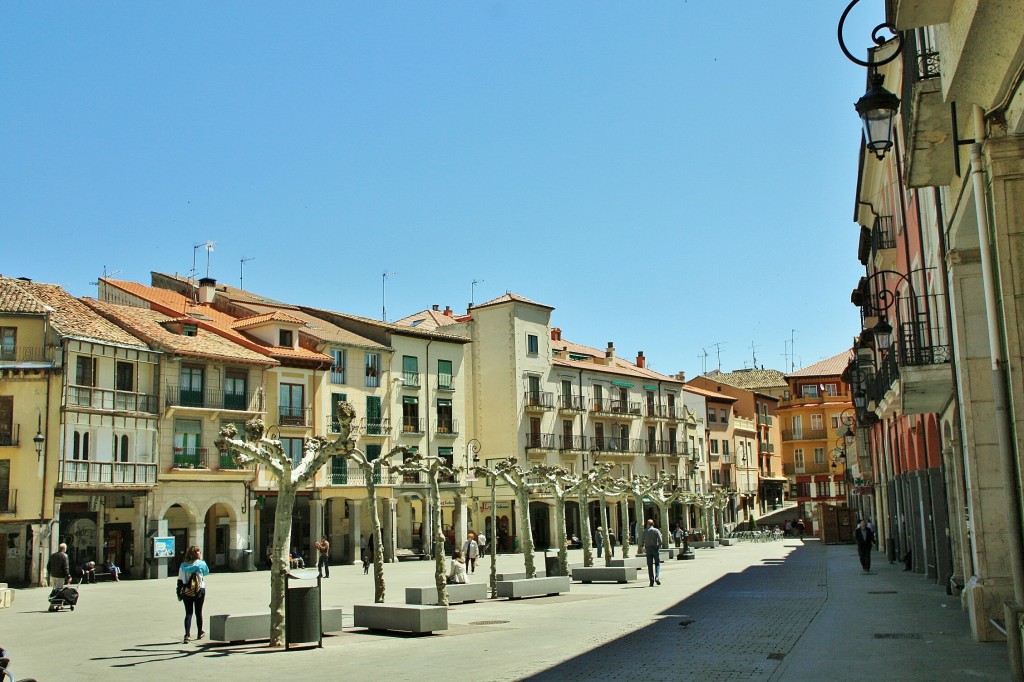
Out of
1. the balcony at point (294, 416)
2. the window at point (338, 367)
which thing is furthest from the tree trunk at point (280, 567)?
the window at point (338, 367)

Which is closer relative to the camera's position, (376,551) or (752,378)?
(376,551)

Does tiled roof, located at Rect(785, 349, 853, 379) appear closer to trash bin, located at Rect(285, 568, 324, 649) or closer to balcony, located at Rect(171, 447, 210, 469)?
balcony, located at Rect(171, 447, 210, 469)

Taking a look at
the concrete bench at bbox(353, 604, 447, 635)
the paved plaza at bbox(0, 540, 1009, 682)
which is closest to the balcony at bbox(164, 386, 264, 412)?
the paved plaza at bbox(0, 540, 1009, 682)

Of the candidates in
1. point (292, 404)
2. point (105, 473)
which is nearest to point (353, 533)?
point (292, 404)

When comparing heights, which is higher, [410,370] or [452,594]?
[410,370]

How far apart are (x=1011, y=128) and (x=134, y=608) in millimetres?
23491

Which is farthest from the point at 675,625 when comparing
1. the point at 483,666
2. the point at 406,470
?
the point at 406,470

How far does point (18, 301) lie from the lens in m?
38.9

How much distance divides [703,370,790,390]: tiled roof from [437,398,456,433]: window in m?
49.8

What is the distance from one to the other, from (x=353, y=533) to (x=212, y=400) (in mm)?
10941

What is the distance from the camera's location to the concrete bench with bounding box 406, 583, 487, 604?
19.7 m

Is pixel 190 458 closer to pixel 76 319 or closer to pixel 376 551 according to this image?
pixel 76 319

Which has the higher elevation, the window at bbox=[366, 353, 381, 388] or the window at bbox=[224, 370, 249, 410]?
the window at bbox=[366, 353, 381, 388]

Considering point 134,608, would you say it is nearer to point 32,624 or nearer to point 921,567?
point 32,624
